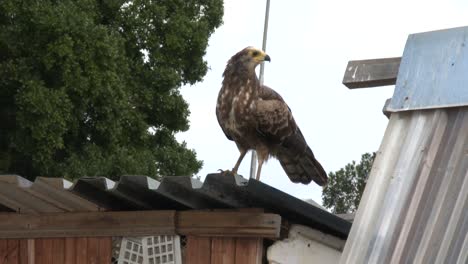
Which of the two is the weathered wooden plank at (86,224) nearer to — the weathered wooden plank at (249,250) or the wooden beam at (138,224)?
the wooden beam at (138,224)

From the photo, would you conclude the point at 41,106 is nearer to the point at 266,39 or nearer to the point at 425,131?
the point at 266,39

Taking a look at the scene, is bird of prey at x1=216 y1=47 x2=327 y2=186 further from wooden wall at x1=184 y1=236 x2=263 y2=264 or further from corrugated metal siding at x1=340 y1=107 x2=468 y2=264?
corrugated metal siding at x1=340 y1=107 x2=468 y2=264

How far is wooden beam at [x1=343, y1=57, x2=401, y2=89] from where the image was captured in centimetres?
507

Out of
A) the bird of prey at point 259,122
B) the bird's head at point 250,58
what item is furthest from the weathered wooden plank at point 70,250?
the bird's head at point 250,58

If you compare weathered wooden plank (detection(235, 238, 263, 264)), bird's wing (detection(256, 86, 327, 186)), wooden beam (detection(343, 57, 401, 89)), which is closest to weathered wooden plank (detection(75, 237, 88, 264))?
weathered wooden plank (detection(235, 238, 263, 264))

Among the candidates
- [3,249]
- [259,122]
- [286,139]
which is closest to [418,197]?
[3,249]

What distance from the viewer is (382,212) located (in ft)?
15.0

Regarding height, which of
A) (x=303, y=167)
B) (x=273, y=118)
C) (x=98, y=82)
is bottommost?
(x=303, y=167)

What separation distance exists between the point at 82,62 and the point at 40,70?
91 cm

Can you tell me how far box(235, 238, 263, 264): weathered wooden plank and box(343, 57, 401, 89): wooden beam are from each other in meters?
3.38

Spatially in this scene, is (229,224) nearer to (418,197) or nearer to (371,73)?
(371,73)

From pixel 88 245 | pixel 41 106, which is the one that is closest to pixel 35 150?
pixel 41 106

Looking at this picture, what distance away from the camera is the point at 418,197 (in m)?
4.55

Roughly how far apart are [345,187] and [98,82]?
26.7ft
